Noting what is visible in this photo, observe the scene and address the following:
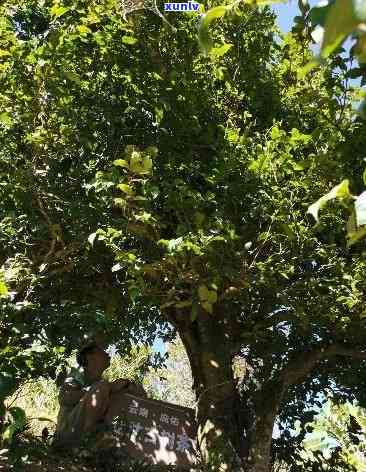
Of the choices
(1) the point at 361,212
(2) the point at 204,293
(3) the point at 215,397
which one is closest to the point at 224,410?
(3) the point at 215,397

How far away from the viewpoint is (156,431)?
20.5ft

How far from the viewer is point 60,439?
6113 millimetres

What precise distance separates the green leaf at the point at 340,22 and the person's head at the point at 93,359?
643cm

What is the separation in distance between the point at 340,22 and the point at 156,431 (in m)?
6.29

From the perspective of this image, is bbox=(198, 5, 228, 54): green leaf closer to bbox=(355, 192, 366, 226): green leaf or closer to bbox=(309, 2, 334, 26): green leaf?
bbox=(309, 2, 334, 26): green leaf

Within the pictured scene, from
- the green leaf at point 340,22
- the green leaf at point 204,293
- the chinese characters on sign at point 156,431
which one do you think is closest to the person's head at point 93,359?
the chinese characters on sign at point 156,431

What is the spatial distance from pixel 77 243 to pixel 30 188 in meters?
0.76

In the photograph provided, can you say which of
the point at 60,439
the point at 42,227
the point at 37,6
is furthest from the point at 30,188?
the point at 60,439

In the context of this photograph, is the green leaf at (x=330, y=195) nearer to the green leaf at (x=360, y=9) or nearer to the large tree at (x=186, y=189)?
the green leaf at (x=360, y=9)

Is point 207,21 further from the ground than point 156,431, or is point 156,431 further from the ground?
point 156,431

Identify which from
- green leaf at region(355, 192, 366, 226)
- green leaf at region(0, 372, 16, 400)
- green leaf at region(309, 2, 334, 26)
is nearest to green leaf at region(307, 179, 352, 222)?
green leaf at region(355, 192, 366, 226)

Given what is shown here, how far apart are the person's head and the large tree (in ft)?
1.14

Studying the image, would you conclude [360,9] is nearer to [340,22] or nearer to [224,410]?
[340,22]

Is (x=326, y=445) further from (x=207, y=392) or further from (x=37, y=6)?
(x=37, y=6)
